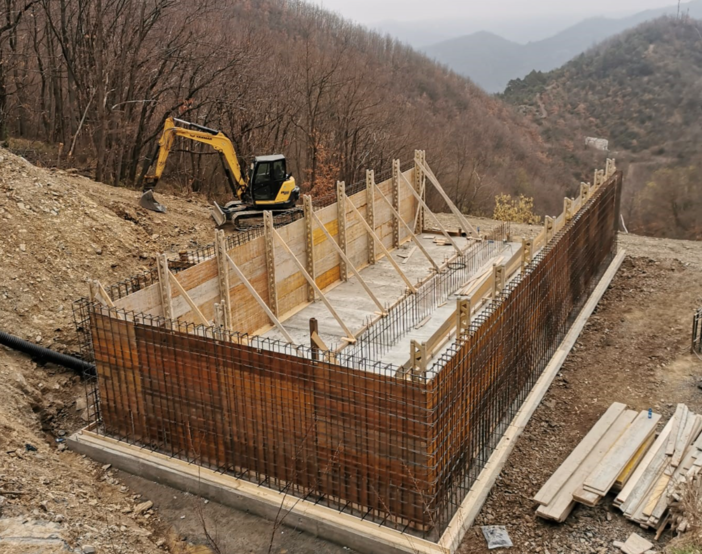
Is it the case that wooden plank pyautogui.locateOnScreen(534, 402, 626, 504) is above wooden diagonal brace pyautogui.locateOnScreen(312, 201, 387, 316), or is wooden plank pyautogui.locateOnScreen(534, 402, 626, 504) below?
below

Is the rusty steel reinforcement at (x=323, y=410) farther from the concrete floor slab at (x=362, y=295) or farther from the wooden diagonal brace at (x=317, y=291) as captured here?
the concrete floor slab at (x=362, y=295)

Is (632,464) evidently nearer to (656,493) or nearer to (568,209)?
(656,493)

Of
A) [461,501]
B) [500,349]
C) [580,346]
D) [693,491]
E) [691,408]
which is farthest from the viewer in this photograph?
[580,346]

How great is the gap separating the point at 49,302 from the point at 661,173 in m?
42.2

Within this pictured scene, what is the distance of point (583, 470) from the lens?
28.5 feet

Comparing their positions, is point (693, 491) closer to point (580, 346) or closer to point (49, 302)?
point (580, 346)

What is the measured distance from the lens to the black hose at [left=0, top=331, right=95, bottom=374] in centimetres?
1082

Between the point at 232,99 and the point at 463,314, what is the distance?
21036mm

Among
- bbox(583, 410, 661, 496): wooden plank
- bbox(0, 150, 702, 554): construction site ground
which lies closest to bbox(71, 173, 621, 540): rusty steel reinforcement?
bbox(0, 150, 702, 554): construction site ground

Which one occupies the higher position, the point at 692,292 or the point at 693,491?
the point at 693,491

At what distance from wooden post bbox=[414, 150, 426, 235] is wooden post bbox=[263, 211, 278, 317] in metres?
6.91

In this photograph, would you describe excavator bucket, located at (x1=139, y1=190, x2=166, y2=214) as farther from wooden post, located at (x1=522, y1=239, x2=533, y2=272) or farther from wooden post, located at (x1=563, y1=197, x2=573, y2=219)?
wooden post, located at (x1=522, y1=239, x2=533, y2=272)

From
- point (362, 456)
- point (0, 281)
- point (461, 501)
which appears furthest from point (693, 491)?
point (0, 281)

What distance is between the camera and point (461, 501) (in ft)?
26.3
